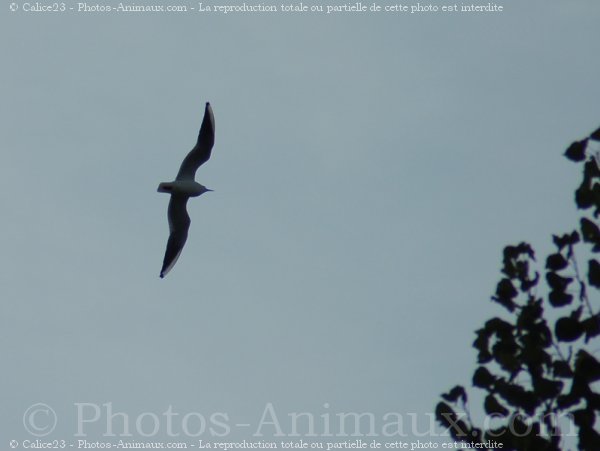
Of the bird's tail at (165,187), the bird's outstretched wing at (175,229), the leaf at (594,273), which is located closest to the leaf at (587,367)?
the leaf at (594,273)

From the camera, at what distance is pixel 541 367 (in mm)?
7047

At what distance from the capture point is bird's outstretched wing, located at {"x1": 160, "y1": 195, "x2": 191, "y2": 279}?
26125 mm

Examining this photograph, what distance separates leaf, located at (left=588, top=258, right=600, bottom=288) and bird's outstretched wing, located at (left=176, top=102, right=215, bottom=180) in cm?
1892

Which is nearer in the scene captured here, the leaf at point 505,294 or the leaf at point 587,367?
the leaf at point 587,367

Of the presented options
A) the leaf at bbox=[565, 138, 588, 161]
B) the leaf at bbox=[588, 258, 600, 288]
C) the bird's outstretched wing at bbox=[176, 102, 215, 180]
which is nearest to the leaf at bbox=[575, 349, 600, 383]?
the leaf at bbox=[588, 258, 600, 288]

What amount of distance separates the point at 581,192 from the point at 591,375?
4.63ft

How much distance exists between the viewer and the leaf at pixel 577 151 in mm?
7551

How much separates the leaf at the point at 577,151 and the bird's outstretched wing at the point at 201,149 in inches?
720

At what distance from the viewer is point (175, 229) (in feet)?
86.9

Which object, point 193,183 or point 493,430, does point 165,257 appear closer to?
point 193,183

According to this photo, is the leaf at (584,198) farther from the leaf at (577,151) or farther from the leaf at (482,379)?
the leaf at (482,379)

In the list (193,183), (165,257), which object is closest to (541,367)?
(193,183)

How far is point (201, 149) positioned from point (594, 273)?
19.0m

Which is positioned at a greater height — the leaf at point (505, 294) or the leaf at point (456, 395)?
the leaf at point (505, 294)
